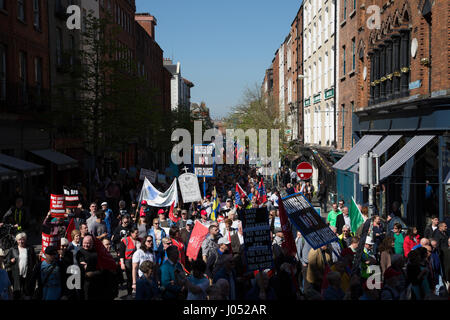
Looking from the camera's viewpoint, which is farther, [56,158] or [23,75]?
[56,158]

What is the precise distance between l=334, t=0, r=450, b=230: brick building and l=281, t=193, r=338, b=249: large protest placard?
21.8 ft

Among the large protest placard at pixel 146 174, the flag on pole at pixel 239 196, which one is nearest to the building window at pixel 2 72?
the large protest placard at pixel 146 174

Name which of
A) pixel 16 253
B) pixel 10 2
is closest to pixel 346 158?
pixel 10 2

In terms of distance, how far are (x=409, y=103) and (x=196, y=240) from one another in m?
9.42

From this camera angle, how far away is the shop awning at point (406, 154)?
17.5 meters

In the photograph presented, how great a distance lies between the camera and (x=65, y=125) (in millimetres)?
27250

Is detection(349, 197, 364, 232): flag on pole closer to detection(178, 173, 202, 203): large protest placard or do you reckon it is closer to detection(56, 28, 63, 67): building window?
detection(178, 173, 202, 203): large protest placard

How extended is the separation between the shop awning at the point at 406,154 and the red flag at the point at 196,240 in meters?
7.61

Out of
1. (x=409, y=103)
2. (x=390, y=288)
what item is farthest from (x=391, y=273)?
(x=409, y=103)

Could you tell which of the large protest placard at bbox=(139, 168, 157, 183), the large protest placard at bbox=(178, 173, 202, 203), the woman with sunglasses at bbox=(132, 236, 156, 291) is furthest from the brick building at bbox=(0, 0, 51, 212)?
the woman with sunglasses at bbox=(132, 236, 156, 291)

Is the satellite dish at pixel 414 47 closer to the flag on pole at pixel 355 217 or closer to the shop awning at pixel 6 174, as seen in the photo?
→ the flag on pole at pixel 355 217

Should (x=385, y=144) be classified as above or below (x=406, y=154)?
above

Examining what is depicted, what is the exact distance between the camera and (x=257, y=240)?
31.9 feet

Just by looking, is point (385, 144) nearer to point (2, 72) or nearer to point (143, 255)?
point (143, 255)
